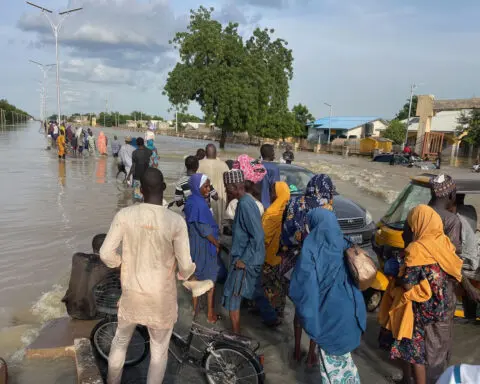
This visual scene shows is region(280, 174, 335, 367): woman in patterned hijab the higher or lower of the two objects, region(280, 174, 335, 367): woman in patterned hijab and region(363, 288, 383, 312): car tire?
the higher

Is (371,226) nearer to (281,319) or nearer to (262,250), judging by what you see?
(281,319)

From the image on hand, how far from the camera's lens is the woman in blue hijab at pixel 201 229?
4203mm

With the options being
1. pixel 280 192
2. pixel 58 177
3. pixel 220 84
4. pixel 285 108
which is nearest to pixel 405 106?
pixel 285 108

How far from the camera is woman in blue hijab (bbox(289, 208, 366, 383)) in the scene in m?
2.82

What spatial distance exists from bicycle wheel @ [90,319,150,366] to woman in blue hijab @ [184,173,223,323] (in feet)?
2.28

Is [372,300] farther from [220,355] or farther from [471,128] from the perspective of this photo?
[471,128]

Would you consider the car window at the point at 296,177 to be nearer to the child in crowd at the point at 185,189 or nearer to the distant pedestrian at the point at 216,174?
the distant pedestrian at the point at 216,174

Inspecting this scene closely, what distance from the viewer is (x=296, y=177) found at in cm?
892

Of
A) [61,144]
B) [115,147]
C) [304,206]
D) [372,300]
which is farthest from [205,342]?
[115,147]

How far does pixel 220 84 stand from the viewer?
3128cm

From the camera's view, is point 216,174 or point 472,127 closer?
point 216,174

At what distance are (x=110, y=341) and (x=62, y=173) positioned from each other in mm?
14734

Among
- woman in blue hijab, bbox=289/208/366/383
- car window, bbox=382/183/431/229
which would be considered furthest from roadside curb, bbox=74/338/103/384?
car window, bbox=382/183/431/229

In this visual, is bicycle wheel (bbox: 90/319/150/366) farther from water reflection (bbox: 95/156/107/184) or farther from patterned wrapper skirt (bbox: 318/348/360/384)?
water reflection (bbox: 95/156/107/184)
